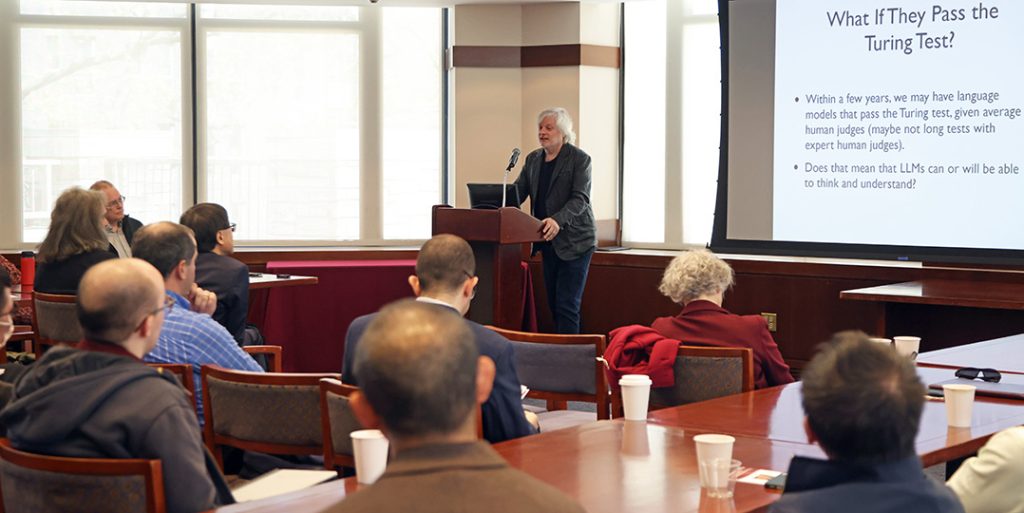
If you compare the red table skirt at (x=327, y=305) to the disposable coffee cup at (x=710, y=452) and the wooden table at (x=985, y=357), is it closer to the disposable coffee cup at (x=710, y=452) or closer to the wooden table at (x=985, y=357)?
the wooden table at (x=985, y=357)

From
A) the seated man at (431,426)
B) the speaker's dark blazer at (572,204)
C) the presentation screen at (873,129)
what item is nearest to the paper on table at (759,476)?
the seated man at (431,426)

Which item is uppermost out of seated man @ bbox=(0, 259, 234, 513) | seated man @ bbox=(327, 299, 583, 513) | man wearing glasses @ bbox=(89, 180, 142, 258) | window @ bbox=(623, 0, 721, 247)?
window @ bbox=(623, 0, 721, 247)

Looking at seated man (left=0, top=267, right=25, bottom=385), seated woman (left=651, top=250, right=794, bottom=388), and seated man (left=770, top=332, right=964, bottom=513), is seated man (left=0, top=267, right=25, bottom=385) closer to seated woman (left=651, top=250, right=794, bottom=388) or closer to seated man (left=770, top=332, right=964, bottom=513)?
seated man (left=770, top=332, right=964, bottom=513)

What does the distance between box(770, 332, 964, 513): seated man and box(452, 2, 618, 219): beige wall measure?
7125 millimetres

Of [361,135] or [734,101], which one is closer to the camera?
[734,101]

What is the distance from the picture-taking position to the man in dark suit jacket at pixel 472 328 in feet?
10.1

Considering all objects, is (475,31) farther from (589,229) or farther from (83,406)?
(83,406)

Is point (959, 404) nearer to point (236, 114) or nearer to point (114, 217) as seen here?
point (114, 217)

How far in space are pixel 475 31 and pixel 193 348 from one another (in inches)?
222

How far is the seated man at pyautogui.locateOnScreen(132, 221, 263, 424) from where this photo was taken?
3.72m

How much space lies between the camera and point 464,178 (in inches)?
359

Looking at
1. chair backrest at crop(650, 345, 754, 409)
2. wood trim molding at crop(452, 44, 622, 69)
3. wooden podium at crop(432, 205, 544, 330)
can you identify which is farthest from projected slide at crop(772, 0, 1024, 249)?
chair backrest at crop(650, 345, 754, 409)

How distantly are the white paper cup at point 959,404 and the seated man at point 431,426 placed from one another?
73.8 inches

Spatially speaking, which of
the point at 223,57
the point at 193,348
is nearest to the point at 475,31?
the point at 223,57
